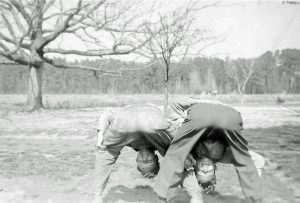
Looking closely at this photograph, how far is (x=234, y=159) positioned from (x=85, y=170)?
355 cm

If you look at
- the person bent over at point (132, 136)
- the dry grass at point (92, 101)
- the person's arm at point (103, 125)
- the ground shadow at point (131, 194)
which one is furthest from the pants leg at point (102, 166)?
the dry grass at point (92, 101)

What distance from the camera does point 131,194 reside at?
4.93 m

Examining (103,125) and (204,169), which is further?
(103,125)

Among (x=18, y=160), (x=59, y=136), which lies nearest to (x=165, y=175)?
(x=18, y=160)

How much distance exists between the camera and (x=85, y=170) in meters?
6.22

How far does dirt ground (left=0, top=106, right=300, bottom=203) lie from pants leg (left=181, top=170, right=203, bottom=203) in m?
0.69

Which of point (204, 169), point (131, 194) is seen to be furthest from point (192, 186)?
point (131, 194)

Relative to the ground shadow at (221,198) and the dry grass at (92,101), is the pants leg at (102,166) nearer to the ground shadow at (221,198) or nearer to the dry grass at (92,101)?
the dry grass at (92,101)

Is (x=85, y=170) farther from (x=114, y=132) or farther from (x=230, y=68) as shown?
(x=230, y=68)

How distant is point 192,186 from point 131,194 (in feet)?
5.27

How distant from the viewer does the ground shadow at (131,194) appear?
15.4 ft

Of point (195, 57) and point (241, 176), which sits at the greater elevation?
point (195, 57)

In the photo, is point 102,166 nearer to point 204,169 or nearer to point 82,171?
point 204,169

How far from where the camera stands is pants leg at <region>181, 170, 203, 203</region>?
11.6ft
